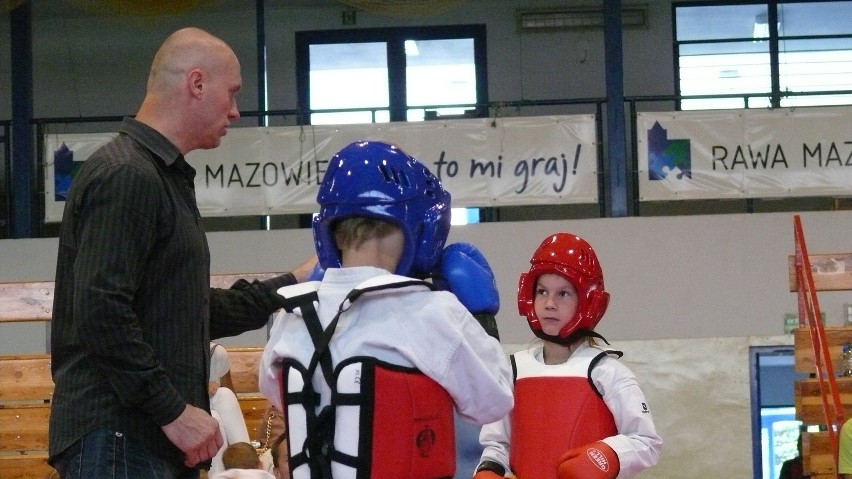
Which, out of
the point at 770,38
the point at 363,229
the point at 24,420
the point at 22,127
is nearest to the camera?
the point at 363,229

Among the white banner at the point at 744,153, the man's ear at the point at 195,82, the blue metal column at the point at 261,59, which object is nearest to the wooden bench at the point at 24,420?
the man's ear at the point at 195,82

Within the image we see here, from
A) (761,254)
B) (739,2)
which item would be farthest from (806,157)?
(739,2)

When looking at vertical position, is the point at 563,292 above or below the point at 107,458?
above

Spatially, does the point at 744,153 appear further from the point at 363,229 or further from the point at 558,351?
the point at 363,229

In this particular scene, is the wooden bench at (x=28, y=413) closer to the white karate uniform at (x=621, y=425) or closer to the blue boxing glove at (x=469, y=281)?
the white karate uniform at (x=621, y=425)

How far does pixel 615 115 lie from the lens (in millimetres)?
9523

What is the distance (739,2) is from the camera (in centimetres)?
1173

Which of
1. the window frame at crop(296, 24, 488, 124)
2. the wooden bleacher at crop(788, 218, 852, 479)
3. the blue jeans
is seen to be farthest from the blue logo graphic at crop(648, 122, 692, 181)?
the blue jeans

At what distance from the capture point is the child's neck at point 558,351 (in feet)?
12.0

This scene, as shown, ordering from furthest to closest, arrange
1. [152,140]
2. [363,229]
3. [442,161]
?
[442,161] < [152,140] < [363,229]

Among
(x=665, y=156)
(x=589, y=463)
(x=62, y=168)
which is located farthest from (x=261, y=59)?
(x=589, y=463)

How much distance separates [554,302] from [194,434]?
152 cm

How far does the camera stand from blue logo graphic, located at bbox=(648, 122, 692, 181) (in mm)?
9227

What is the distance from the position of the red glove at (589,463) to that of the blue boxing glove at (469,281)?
87 centimetres
